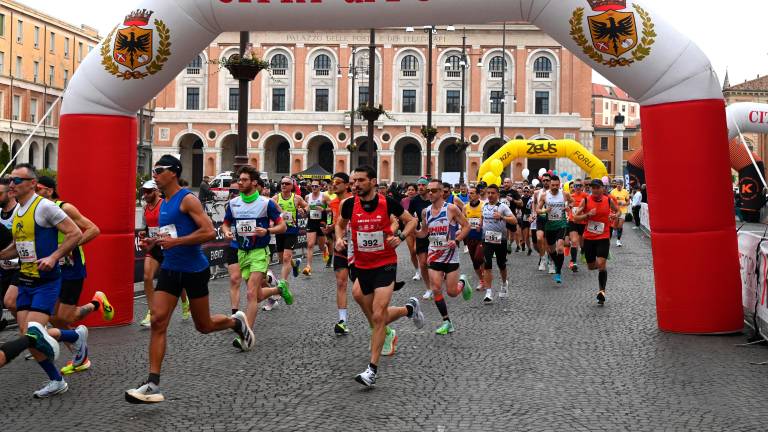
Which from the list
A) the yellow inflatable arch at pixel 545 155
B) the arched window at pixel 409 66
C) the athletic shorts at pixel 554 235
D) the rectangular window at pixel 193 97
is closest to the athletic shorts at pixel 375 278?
the athletic shorts at pixel 554 235

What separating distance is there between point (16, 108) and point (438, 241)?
6272 centimetres

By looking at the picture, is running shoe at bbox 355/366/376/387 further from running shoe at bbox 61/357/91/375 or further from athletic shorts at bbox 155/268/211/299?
running shoe at bbox 61/357/91/375

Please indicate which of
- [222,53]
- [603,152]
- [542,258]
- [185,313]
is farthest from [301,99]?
[185,313]

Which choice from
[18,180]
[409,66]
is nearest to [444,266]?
[18,180]

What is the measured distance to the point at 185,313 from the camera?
10.6m

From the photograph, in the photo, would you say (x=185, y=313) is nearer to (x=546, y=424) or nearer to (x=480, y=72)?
(x=546, y=424)

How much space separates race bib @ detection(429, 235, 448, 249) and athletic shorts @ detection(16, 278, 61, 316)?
493cm

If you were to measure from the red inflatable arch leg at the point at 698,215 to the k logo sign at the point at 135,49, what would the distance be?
5.63m

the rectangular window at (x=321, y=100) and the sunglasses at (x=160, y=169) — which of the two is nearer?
the sunglasses at (x=160, y=169)

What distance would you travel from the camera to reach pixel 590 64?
9.65 metres

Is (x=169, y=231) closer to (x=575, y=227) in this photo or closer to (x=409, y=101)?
(x=575, y=227)

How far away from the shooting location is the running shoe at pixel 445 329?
9461 millimetres

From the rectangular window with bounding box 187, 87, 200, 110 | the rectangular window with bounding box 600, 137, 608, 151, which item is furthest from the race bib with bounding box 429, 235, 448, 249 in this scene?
the rectangular window with bounding box 600, 137, 608, 151

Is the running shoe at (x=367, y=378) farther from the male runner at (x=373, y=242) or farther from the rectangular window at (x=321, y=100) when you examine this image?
the rectangular window at (x=321, y=100)
